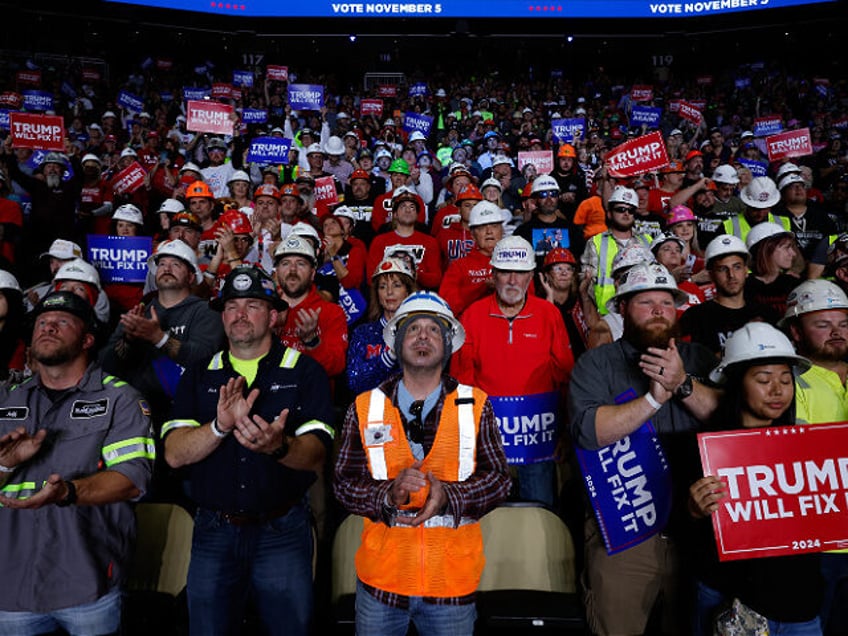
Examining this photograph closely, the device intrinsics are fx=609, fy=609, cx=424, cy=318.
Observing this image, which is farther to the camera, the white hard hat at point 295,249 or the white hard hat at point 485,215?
the white hard hat at point 485,215

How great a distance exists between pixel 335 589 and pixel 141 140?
11864 mm

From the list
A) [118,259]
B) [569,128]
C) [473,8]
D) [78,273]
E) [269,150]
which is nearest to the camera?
[78,273]

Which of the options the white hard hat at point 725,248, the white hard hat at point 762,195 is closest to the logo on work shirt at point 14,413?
the white hard hat at point 725,248

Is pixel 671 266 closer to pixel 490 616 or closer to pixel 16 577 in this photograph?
pixel 490 616

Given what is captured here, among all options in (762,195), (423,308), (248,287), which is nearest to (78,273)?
(248,287)

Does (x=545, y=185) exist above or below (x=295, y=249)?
above

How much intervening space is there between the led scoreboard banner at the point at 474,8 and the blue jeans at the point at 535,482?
19.1m

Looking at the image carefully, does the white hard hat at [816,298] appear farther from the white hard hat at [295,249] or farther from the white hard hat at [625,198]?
the white hard hat at [295,249]

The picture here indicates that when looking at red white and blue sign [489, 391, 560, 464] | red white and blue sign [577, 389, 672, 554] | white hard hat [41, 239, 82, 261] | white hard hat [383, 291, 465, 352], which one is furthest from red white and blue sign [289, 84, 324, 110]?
red white and blue sign [577, 389, 672, 554]

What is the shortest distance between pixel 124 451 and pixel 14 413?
639mm

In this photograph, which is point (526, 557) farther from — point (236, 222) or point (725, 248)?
point (236, 222)

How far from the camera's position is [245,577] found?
3.26 m

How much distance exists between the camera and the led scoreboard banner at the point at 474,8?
65.8 feet

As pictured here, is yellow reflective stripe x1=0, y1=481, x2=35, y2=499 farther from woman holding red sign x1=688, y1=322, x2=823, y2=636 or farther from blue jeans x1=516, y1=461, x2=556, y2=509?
woman holding red sign x1=688, y1=322, x2=823, y2=636
